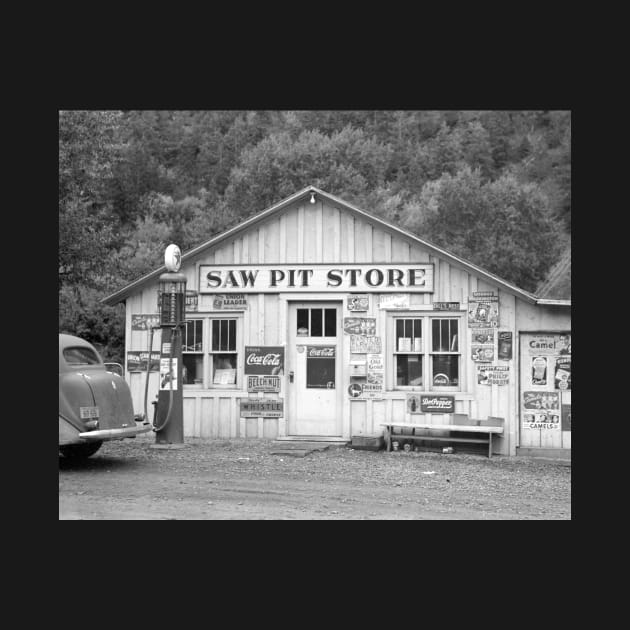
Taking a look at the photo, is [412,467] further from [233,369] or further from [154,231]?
[154,231]

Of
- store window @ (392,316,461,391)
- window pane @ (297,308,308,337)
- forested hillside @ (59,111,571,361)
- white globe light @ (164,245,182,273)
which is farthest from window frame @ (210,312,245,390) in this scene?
forested hillside @ (59,111,571,361)

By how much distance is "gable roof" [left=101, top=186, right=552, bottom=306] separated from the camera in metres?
15.9

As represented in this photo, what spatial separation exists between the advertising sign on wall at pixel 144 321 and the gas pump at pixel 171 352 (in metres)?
2.30

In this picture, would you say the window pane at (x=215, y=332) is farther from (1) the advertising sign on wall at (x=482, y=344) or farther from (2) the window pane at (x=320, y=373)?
(1) the advertising sign on wall at (x=482, y=344)

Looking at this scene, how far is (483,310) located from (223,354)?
5.00m

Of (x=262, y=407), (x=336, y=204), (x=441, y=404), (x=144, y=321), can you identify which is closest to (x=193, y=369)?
(x=144, y=321)

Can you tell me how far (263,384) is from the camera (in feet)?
54.6

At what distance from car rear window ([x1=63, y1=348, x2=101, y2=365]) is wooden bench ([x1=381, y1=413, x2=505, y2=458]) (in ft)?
17.5

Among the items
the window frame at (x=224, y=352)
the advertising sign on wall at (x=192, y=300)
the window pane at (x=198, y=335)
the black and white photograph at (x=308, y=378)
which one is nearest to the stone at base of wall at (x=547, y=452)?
the black and white photograph at (x=308, y=378)

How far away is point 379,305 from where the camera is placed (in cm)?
1647

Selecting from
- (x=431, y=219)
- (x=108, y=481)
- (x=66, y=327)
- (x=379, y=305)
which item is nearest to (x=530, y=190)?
(x=431, y=219)

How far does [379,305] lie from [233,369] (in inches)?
121

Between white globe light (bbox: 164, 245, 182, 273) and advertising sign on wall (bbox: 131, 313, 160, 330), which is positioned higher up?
white globe light (bbox: 164, 245, 182, 273)

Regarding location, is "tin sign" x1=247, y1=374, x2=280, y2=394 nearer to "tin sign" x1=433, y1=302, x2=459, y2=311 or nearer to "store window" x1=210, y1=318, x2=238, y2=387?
"store window" x1=210, y1=318, x2=238, y2=387
